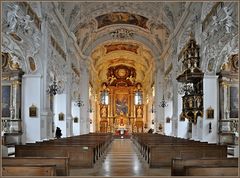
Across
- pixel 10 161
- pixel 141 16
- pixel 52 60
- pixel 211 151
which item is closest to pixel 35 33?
pixel 52 60

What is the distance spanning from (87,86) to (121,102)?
14842 millimetres

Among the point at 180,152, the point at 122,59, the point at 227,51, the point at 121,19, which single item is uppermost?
the point at 121,19

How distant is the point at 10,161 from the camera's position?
7.07m

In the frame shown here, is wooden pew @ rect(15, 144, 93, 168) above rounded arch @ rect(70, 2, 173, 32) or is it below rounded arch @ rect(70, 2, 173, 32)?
below

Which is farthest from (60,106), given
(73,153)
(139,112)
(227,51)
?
(139,112)

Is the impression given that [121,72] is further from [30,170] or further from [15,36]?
[30,170]

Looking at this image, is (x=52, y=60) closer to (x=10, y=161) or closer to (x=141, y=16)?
(x=141, y=16)

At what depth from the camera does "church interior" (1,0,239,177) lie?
1048 centimetres

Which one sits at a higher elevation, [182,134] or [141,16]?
[141,16]

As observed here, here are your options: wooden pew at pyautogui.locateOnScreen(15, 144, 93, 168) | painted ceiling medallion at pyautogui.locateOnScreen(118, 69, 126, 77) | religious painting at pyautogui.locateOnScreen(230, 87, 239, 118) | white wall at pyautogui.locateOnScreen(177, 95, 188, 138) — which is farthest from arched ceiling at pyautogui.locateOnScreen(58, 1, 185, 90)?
wooden pew at pyautogui.locateOnScreen(15, 144, 93, 168)

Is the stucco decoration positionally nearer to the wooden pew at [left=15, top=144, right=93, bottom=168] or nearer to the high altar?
the wooden pew at [left=15, top=144, right=93, bottom=168]

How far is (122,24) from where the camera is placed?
1158 inches

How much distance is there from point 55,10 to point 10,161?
13436mm

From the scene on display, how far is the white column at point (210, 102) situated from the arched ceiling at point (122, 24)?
20.6 feet
